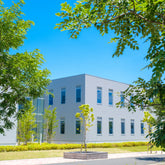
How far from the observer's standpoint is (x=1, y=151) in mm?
23312

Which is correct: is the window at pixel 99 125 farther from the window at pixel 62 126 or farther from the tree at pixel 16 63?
the tree at pixel 16 63

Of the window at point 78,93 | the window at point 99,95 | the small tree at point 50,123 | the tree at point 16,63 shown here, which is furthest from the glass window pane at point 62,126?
the tree at point 16,63

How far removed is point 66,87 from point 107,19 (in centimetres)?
3046

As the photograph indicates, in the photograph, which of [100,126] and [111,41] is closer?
[111,41]

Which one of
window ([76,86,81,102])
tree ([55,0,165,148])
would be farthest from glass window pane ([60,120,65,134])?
tree ([55,0,165,148])

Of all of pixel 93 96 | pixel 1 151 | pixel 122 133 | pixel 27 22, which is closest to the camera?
pixel 27 22

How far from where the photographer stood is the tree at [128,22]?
4734 mm

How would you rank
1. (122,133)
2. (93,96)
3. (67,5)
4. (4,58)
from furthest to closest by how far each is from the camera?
(122,133) → (93,96) → (4,58) → (67,5)

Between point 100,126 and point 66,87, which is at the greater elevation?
point 66,87

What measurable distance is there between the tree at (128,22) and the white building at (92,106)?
27.3 m

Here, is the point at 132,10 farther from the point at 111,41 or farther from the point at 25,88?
the point at 25,88

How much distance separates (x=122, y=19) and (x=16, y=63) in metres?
6.26

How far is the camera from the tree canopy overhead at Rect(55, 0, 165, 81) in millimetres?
4711

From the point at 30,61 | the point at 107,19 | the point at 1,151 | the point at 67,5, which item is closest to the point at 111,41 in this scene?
the point at 107,19
